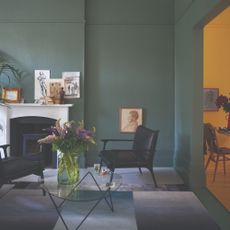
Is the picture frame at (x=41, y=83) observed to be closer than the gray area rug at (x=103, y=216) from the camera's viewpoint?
No

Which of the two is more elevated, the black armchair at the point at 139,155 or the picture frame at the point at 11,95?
the picture frame at the point at 11,95

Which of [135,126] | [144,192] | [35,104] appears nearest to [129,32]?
[135,126]

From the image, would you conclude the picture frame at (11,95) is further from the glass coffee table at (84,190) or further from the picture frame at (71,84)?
the glass coffee table at (84,190)

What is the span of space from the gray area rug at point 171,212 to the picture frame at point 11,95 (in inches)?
109

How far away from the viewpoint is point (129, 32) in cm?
610

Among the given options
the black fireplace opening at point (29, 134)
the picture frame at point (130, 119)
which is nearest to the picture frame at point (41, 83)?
the black fireplace opening at point (29, 134)

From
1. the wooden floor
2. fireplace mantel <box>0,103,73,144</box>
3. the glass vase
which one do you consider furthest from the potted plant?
the wooden floor

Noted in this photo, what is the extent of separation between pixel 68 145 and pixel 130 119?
105 inches

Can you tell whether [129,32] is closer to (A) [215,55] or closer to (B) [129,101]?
(B) [129,101]

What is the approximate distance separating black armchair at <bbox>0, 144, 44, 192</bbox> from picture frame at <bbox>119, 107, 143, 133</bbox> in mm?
2016

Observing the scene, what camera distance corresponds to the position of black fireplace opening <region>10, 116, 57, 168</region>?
5887mm

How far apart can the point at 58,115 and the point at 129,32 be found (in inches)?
78.0

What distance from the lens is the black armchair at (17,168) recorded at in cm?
409

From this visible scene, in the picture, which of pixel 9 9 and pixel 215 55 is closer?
pixel 9 9
